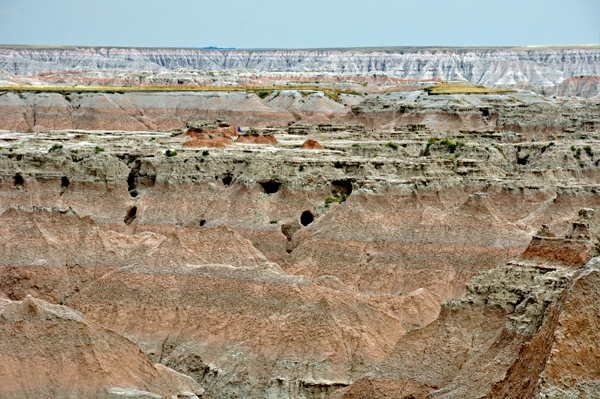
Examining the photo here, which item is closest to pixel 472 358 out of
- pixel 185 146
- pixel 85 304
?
pixel 85 304

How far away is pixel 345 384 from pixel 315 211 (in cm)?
3090

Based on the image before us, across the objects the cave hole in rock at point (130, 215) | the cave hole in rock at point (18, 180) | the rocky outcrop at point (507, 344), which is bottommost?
the cave hole in rock at point (130, 215)

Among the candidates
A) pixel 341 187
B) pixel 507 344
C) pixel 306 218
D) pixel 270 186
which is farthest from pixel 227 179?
pixel 507 344

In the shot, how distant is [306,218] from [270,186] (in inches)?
233

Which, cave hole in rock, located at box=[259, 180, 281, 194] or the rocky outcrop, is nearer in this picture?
the rocky outcrop

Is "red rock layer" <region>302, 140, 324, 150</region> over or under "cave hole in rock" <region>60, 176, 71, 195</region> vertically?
over

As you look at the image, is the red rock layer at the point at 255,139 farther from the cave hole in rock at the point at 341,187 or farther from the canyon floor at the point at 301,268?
the cave hole in rock at the point at 341,187

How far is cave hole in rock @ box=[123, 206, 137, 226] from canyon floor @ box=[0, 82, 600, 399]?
18 cm

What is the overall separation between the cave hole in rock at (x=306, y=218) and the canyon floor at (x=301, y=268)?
1.72ft

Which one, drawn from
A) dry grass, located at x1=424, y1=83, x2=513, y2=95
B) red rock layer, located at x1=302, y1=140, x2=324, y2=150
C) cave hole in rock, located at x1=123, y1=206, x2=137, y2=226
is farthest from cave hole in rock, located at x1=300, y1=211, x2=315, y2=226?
dry grass, located at x1=424, y1=83, x2=513, y2=95

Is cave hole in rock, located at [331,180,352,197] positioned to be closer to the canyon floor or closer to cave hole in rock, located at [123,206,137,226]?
the canyon floor

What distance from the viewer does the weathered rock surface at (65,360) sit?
36250 millimetres

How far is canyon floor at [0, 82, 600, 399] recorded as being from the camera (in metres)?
35.7

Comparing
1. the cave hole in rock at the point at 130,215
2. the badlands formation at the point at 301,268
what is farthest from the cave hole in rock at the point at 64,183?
the cave hole in rock at the point at 130,215
